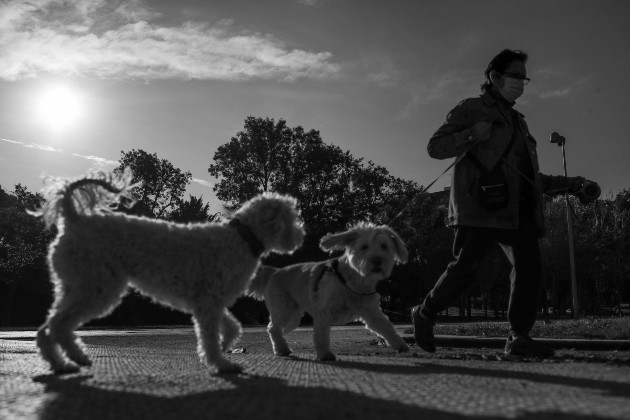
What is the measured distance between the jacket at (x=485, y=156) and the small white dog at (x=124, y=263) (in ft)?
7.27

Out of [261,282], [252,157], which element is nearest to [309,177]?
[252,157]

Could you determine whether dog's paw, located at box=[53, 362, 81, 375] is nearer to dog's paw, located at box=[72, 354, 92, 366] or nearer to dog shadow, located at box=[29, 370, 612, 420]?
dog's paw, located at box=[72, 354, 92, 366]

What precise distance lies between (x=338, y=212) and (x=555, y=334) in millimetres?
34142

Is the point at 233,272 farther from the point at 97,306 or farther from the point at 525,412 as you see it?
the point at 525,412

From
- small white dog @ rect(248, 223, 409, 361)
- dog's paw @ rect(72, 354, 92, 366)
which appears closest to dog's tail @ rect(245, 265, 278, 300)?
small white dog @ rect(248, 223, 409, 361)

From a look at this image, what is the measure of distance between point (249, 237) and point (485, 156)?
260cm

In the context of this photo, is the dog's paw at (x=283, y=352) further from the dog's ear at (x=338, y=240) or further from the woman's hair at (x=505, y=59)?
the woman's hair at (x=505, y=59)

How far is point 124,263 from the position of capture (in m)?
4.52

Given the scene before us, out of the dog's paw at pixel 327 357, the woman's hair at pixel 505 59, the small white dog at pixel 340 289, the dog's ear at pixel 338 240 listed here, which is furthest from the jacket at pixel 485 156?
the dog's paw at pixel 327 357

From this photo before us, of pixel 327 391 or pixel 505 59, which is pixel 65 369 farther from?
pixel 505 59

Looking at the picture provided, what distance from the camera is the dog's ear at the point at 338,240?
21.0 ft

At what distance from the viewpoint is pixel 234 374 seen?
436 centimetres

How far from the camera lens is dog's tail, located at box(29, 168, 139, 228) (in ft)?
15.0

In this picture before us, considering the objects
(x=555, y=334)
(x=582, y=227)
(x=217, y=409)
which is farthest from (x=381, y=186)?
(x=217, y=409)
